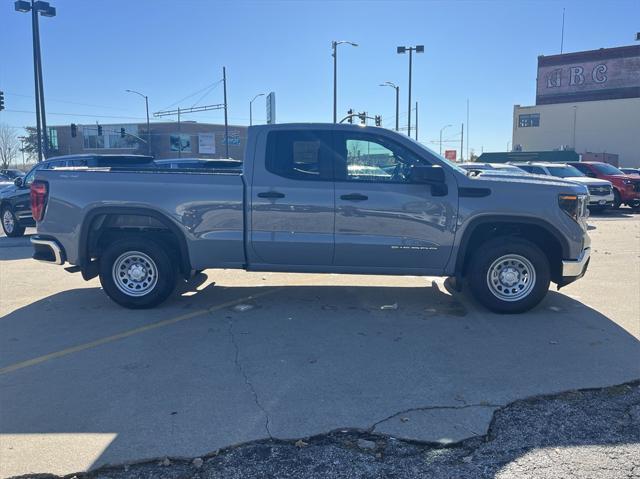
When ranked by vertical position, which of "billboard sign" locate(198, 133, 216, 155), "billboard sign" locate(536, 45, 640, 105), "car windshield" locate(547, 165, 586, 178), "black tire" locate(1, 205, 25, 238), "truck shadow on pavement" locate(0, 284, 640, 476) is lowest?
"truck shadow on pavement" locate(0, 284, 640, 476)

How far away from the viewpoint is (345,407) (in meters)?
3.90

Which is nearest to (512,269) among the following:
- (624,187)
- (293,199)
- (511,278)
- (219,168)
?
(511,278)

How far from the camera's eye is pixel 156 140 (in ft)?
259

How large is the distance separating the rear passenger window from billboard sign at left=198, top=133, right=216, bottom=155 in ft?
249

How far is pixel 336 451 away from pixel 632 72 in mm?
65688

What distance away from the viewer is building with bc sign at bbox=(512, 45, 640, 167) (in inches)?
2200

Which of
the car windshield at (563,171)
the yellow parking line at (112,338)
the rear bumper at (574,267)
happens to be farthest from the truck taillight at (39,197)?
the car windshield at (563,171)

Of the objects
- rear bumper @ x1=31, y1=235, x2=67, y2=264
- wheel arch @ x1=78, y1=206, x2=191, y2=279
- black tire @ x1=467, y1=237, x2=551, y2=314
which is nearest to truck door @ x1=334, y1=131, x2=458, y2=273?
black tire @ x1=467, y1=237, x2=551, y2=314

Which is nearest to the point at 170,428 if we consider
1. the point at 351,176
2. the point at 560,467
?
the point at 560,467

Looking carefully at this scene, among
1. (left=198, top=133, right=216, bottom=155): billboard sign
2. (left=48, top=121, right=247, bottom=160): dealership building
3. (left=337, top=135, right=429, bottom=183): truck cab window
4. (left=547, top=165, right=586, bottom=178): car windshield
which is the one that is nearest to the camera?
(left=337, top=135, right=429, bottom=183): truck cab window

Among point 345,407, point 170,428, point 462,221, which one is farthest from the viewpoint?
point 462,221

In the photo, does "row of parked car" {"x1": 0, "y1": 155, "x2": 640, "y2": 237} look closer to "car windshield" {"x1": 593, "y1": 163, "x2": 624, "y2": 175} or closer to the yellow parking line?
"car windshield" {"x1": 593, "y1": 163, "x2": 624, "y2": 175}

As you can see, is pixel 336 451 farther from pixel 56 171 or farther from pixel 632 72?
pixel 632 72

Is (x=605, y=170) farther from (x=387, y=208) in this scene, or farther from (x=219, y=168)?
(x=387, y=208)
